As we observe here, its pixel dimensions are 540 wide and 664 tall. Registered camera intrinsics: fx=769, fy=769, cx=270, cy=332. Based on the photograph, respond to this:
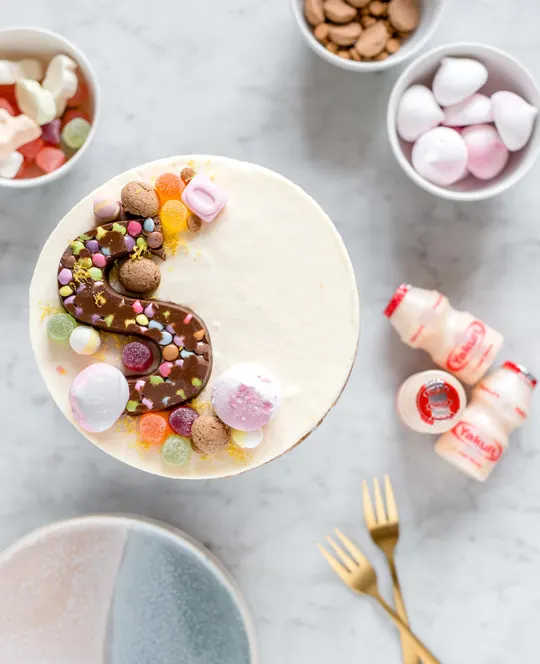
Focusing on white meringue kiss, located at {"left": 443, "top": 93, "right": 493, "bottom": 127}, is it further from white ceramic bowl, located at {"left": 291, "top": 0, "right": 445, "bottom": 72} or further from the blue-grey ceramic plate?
the blue-grey ceramic plate

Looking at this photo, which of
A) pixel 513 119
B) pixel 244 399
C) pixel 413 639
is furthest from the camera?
pixel 413 639

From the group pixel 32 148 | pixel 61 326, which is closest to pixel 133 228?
pixel 61 326

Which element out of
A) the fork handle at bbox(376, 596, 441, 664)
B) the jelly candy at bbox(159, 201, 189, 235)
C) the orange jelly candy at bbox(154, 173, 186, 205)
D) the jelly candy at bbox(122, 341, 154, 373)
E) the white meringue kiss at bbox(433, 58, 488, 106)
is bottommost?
the fork handle at bbox(376, 596, 441, 664)

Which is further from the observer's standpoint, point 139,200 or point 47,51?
point 47,51

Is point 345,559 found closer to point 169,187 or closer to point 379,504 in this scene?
point 379,504

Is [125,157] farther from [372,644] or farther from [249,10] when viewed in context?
[372,644]

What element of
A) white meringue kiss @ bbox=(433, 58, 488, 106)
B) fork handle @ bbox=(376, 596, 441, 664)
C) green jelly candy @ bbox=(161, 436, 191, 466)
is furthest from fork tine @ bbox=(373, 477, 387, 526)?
white meringue kiss @ bbox=(433, 58, 488, 106)

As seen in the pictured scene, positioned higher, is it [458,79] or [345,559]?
[458,79]

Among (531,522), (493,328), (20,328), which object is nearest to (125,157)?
(20,328)
